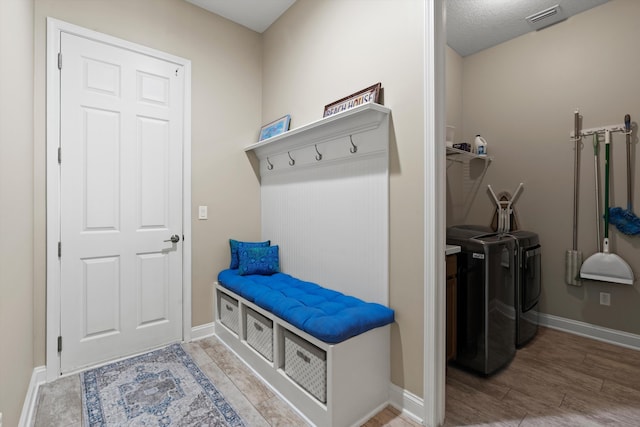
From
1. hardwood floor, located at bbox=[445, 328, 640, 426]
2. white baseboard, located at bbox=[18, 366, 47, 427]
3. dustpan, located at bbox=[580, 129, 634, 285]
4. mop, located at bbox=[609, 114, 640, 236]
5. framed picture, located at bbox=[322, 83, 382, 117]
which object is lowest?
hardwood floor, located at bbox=[445, 328, 640, 426]

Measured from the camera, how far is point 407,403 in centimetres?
170

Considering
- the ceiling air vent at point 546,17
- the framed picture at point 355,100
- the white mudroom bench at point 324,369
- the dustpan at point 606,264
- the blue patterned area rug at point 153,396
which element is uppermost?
the ceiling air vent at point 546,17

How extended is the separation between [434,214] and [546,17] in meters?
2.70

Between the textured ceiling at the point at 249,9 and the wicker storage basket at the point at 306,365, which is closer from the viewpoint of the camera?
the wicker storage basket at the point at 306,365

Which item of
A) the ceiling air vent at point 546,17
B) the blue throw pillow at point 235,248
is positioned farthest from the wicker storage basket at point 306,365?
the ceiling air vent at point 546,17

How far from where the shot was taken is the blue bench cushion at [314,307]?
1.56m

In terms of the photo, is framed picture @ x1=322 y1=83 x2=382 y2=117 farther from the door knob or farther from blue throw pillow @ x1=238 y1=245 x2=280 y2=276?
the door knob

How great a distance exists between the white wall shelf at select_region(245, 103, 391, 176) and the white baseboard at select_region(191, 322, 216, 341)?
1.54 meters

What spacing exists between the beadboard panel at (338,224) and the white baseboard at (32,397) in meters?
1.76

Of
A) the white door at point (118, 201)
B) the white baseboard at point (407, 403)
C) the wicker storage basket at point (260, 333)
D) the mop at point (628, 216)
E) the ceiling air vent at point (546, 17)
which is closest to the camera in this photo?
the white baseboard at point (407, 403)

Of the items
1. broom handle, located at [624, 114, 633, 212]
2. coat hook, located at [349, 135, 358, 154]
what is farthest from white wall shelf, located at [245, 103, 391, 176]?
broom handle, located at [624, 114, 633, 212]

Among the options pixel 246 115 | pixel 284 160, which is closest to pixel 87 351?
pixel 284 160

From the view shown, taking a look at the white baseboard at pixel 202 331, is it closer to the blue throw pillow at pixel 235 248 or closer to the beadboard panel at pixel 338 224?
the blue throw pillow at pixel 235 248

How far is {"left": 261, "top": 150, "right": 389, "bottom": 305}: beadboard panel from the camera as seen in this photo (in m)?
1.88
